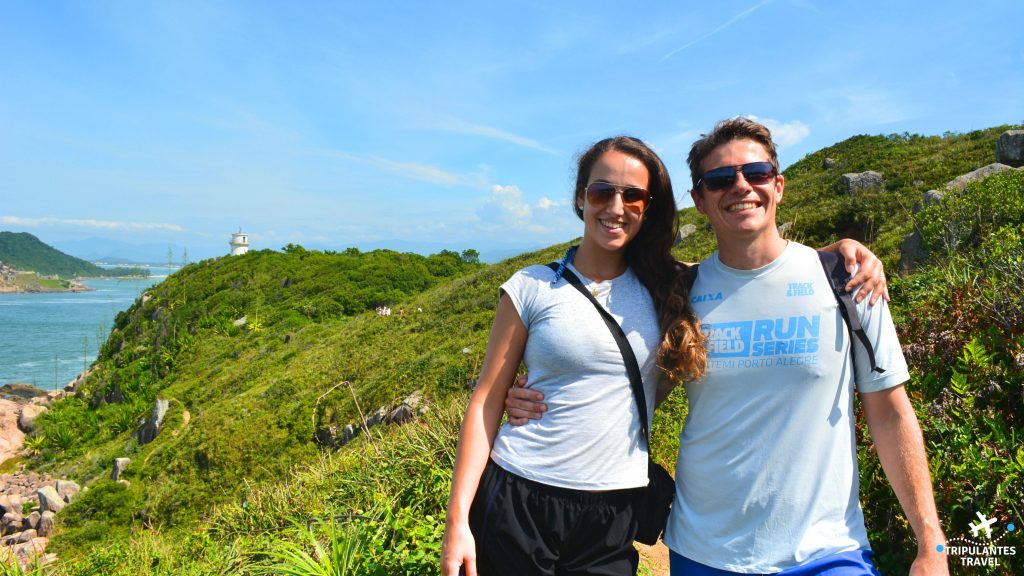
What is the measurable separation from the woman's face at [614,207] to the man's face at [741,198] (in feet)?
0.78

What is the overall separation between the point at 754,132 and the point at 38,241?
247m

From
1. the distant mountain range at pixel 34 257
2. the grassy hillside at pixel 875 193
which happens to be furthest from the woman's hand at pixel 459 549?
the distant mountain range at pixel 34 257

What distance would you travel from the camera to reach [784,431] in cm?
175

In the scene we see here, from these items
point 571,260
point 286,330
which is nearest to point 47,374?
point 286,330

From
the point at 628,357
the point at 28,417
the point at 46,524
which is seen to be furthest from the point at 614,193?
the point at 28,417

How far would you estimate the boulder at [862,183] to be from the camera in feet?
59.0

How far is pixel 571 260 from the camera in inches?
84.1

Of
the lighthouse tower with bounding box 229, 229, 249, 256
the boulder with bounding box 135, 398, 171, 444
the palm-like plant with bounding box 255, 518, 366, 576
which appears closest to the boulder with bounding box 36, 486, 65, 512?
the boulder with bounding box 135, 398, 171, 444

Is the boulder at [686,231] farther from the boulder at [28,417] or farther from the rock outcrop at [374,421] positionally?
the boulder at [28,417]

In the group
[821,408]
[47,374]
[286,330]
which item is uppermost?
[821,408]

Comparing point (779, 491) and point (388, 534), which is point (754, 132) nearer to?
point (779, 491)

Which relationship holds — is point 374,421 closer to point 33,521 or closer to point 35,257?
point 33,521

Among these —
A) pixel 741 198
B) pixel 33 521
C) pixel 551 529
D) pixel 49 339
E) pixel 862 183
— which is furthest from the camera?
pixel 49 339

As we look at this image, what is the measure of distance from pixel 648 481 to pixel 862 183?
2000cm
